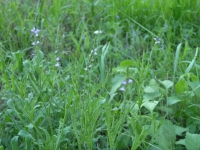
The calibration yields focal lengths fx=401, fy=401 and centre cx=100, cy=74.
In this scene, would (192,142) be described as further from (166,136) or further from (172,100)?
(172,100)

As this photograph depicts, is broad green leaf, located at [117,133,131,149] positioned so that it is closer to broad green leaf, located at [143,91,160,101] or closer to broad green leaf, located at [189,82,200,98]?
broad green leaf, located at [143,91,160,101]

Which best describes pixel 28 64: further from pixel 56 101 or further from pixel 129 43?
pixel 129 43

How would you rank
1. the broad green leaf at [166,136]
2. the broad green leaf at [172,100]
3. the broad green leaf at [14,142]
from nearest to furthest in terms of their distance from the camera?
1. the broad green leaf at [14,142]
2. the broad green leaf at [166,136]
3. the broad green leaf at [172,100]

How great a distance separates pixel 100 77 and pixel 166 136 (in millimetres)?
710

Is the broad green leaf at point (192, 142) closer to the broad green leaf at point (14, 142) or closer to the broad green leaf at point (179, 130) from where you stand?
the broad green leaf at point (179, 130)

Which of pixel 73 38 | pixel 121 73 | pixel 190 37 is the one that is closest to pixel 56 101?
pixel 121 73

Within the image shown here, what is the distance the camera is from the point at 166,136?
1.98 metres

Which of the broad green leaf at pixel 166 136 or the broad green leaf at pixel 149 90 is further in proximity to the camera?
the broad green leaf at pixel 149 90

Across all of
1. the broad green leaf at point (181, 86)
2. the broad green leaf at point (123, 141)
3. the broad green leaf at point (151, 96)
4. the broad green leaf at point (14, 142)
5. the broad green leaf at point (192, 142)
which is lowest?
the broad green leaf at point (123, 141)

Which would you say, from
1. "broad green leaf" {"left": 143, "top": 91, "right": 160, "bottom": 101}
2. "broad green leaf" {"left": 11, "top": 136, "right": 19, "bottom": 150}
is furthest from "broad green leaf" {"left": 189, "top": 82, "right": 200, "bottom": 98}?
"broad green leaf" {"left": 11, "top": 136, "right": 19, "bottom": 150}

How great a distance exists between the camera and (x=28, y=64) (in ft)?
6.79

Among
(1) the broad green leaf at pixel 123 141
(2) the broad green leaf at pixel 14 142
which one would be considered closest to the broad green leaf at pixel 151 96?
(1) the broad green leaf at pixel 123 141

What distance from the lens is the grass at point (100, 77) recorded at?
6.14ft

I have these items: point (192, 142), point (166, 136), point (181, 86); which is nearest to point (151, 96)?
point (181, 86)
